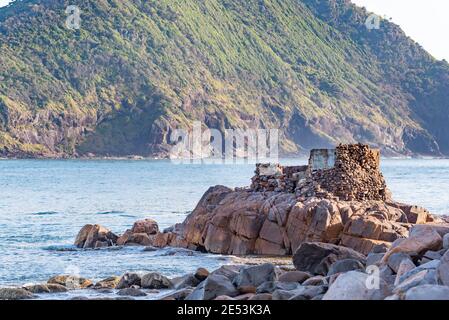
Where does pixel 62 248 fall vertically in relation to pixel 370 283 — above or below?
below

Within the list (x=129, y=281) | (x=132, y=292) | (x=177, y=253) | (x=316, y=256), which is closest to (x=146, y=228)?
(x=177, y=253)

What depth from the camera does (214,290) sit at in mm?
19766

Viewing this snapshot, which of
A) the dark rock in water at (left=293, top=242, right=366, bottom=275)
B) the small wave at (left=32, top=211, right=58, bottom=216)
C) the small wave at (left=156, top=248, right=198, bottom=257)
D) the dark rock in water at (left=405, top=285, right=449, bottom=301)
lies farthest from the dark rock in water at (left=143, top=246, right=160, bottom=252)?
the small wave at (left=32, top=211, right=58, bottom=216)

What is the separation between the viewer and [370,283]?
16.2m

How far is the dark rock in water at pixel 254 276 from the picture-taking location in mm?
20875

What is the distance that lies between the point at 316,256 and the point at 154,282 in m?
4.04

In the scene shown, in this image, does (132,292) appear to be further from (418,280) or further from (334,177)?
(334,177)

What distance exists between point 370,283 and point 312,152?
20484 millimetres

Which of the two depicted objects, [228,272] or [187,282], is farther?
[187,282]

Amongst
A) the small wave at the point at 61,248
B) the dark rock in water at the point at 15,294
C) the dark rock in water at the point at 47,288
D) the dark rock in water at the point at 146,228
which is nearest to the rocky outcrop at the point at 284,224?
the dark rock in water at the point at 146,228

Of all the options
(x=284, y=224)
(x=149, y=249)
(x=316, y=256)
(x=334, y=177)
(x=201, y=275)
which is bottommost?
(x=149, y=249)

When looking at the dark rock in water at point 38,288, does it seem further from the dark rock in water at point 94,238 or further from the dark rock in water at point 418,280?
the dark rock in water at point 94,238
